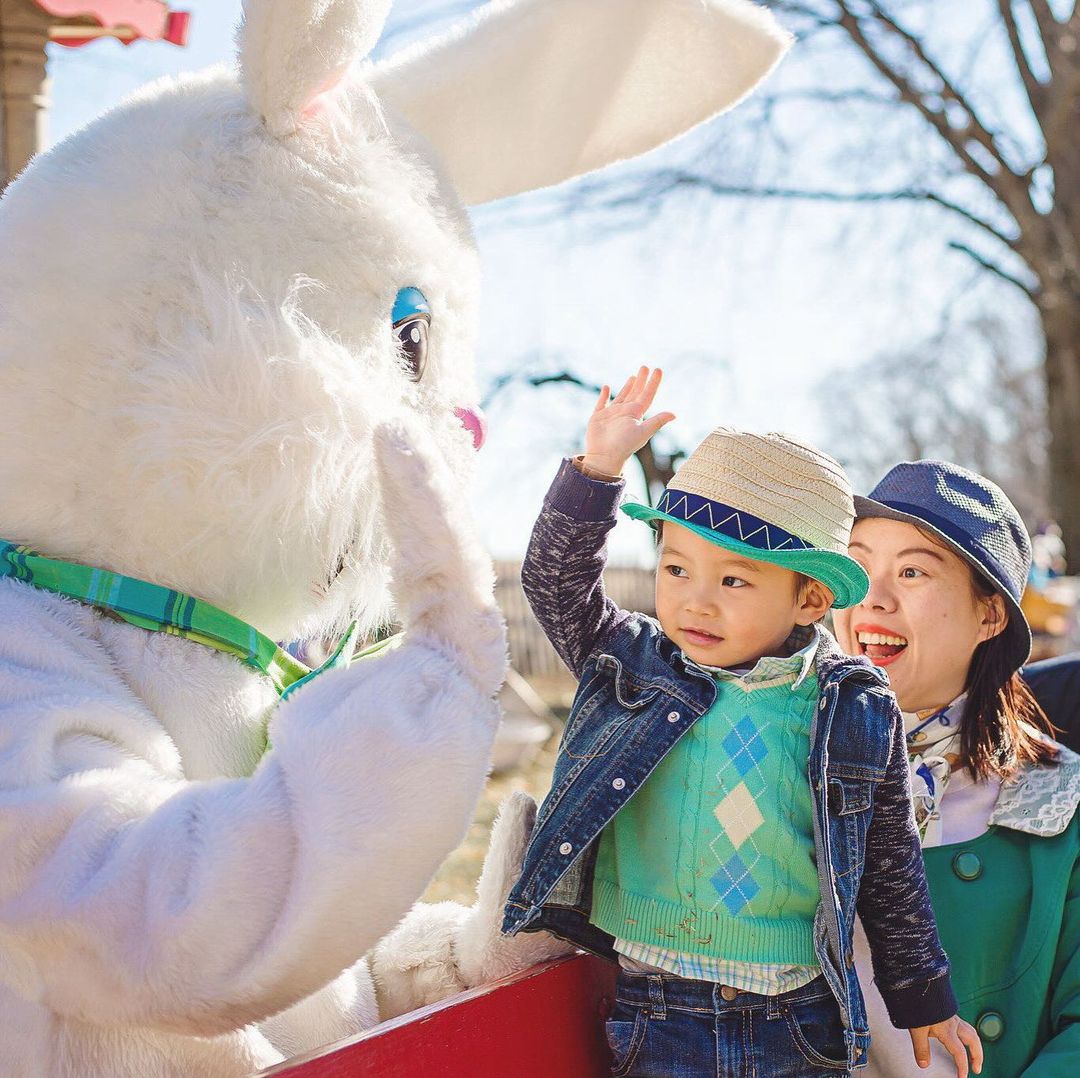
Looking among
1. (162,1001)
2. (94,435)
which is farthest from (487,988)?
(94,435)

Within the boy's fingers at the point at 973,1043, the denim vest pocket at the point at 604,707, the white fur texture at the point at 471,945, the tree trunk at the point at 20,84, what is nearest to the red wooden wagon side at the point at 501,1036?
the white fur texture at the point at 471,945

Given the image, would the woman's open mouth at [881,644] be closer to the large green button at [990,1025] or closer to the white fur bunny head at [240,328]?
the large green button at [990,1025]

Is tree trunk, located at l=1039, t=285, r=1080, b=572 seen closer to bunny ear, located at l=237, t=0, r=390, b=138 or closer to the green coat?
the green coat

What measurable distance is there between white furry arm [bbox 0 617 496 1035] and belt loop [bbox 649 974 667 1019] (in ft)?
1.82

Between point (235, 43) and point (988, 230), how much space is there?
1099 centimetres

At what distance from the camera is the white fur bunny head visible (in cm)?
153

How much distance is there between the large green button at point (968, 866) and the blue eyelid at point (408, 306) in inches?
53.0

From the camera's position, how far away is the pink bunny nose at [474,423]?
1851 millimetres

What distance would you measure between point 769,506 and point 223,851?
96 centimetres

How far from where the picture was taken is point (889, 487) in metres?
2.45

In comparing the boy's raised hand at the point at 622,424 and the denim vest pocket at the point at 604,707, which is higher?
the boy's raised hand at the point at 622,424

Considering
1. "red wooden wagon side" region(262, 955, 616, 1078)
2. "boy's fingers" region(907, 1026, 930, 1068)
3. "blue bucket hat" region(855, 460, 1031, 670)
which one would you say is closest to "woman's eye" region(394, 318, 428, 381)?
"red wooden wagon side" region(262, 955, 616, 1078)

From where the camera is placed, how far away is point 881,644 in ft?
7.83

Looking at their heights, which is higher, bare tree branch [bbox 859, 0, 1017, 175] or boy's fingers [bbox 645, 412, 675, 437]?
bare tree branch [bbox 859, 0, 1017, 175]
